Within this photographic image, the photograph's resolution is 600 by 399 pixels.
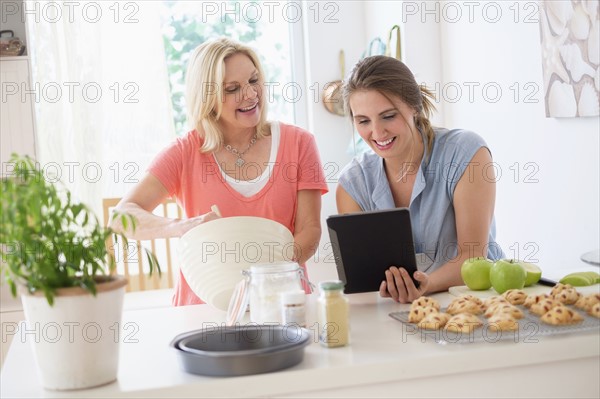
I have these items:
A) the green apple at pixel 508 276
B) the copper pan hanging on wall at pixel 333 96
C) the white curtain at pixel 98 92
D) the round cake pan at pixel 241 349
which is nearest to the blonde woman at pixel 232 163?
the green apple at pixel 508 276

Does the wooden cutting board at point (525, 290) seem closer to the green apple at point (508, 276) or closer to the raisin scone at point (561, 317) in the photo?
the green apple at point (508, 276)

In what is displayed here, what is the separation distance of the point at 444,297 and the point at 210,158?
750 mm

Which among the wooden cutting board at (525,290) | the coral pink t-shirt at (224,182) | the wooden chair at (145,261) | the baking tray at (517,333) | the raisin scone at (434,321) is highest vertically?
the coral pink t-shirt at (224,182)

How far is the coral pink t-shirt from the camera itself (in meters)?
2.08

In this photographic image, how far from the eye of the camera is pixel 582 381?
1.27 m

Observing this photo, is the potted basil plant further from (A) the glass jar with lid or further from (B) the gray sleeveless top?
(B) the gray sleeveless top

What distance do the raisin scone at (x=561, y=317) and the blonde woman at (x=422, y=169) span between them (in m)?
0.47

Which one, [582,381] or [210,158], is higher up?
[210,158]

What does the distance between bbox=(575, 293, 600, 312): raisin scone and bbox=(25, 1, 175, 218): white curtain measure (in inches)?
101

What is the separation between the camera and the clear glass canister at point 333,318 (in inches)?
50.7

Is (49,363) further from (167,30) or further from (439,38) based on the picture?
(167,30)

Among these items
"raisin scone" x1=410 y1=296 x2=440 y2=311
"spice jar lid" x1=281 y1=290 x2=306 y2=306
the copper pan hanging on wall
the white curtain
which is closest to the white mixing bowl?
"spice jar lid" x1=281 y1=290 x2=306 y2=306

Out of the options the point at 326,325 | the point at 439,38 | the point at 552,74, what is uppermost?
the point at 439,38

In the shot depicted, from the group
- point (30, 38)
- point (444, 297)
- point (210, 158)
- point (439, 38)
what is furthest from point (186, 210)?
point (30, 38)
